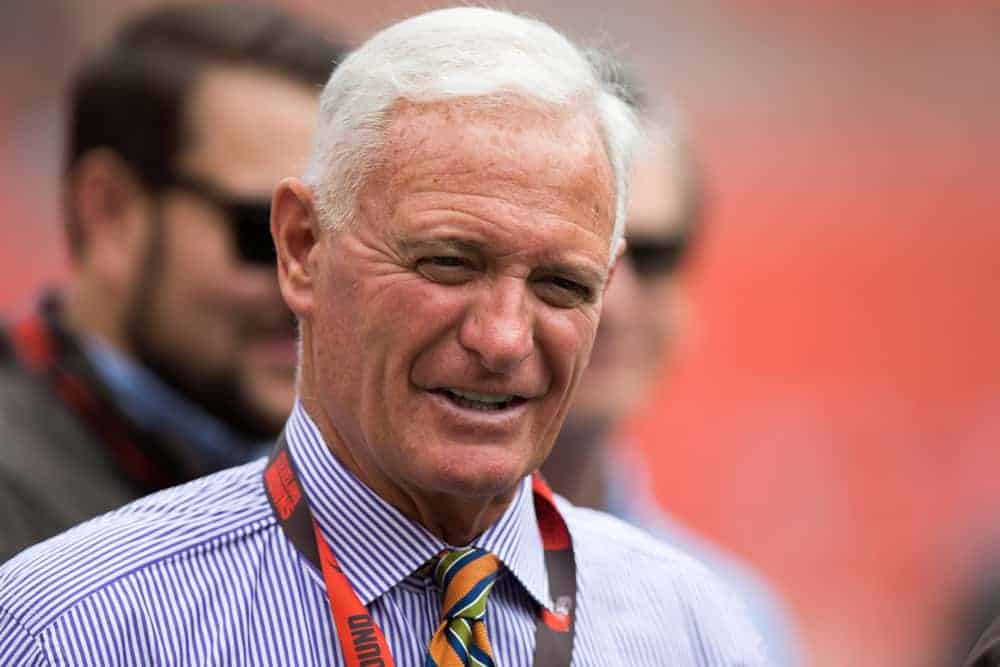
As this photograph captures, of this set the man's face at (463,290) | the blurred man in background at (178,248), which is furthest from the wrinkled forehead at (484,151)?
the blurred man in background at (178,248)

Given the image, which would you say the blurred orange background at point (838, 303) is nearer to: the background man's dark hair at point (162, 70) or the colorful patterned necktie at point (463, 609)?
the background man's dark hair at point (162, 70)

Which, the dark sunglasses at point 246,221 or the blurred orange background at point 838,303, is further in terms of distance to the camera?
the blurred orange background at point 838,303

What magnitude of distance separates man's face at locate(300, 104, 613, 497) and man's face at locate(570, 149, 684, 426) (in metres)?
3.52

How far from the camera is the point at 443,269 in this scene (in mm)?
2293

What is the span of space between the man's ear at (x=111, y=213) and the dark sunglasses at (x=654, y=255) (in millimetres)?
1776

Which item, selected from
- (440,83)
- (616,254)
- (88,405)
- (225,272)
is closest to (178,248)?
(225,272)

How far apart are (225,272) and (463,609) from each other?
2.69 meters

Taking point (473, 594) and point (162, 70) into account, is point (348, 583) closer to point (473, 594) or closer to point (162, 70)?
point (473, 594)

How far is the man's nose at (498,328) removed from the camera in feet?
7.41

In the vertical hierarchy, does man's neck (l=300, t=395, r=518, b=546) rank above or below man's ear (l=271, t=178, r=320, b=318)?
below

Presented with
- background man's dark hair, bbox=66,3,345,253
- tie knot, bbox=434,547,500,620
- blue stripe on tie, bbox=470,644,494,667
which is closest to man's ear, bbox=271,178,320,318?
tie knot, bbox=434,547,500,620

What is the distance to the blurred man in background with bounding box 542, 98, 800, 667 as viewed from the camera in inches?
235

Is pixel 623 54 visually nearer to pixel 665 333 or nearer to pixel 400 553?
pixel 400 553

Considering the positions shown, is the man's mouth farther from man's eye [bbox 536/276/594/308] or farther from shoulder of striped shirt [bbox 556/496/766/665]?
shoulder of striped shirt [bbox 556/496/766/665]
